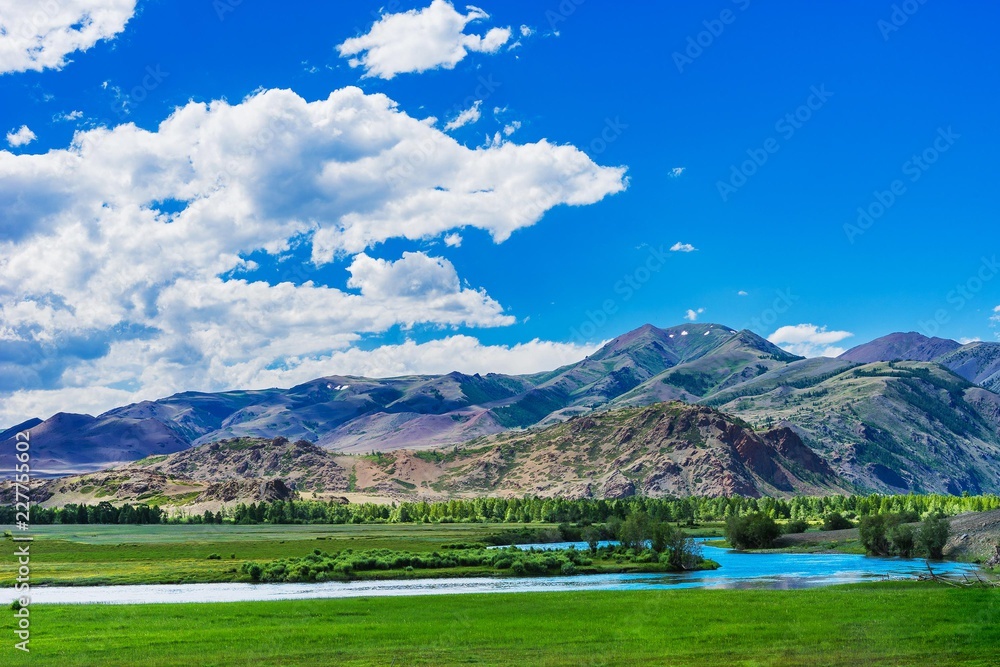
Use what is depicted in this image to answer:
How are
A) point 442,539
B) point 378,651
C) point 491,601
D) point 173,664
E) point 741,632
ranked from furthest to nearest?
1. point 442,539
2. point 491,601
3. point 741,632
4. point 378,651
5. point 173,664

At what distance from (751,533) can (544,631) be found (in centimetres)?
12361

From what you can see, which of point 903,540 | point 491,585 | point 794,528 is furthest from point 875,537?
point 491,585

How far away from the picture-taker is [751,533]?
555 feet

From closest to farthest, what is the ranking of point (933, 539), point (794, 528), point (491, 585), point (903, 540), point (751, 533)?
point (491, 585) → point (933, 539) → point (903, 540) → point (751, 533) → point (794, 528)

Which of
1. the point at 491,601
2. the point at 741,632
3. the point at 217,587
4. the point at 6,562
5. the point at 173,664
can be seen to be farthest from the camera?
the point at 6,562

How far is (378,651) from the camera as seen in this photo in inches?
1978

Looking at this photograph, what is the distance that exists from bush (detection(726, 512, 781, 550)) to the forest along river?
49354 mm

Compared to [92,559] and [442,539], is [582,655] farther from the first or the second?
[442,539]

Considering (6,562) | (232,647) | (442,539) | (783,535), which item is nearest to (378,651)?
(232,647)

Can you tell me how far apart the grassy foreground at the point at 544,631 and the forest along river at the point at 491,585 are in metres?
11.8

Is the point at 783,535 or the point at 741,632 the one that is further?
the point at 783,535

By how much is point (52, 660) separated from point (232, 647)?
984 cm

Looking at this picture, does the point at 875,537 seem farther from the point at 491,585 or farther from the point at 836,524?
the point at 491,585

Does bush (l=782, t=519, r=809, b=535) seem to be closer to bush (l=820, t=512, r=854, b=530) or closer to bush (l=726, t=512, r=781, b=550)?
bush (l=820, t=512, r=854, b=530)
